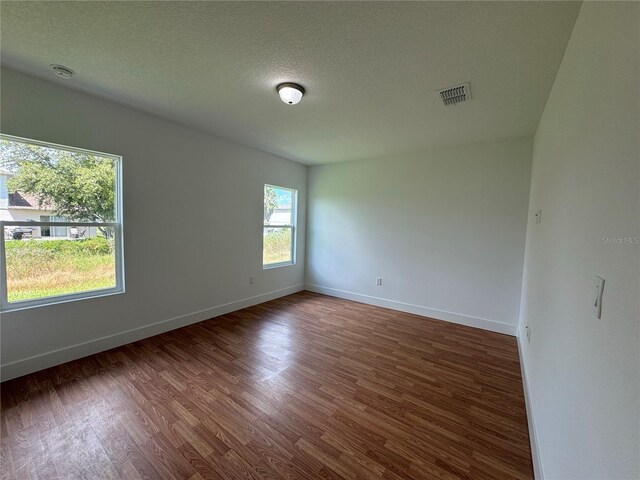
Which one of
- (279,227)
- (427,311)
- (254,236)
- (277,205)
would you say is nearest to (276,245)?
(279,227)

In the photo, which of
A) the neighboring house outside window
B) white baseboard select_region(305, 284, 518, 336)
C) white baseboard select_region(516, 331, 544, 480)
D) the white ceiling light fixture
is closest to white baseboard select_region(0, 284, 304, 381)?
the neighboring house outside window

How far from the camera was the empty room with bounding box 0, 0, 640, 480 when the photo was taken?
1075mm

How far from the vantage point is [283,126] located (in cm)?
312

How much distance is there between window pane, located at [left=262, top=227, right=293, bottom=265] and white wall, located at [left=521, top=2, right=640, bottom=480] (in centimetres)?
380

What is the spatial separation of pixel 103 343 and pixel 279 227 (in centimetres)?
292

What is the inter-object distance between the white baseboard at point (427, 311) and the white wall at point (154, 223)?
134 centimetres

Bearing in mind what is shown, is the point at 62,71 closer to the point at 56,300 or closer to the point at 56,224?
the point at 56,224

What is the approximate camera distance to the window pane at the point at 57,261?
222cm

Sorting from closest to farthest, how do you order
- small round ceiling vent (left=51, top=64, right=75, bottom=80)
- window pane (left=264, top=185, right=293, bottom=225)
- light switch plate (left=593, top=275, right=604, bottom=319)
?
light switch plate (left=593, top=275, right=604, bottom=319), small round ceiling vent (left=51, top=64, right=75, bottom=80), window pane (left=264, top=185, right=293, bottom=225)

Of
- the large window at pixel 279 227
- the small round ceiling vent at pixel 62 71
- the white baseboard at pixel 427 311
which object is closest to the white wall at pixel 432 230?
the white baseboard at pixel 427 311

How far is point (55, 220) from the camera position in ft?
7.87

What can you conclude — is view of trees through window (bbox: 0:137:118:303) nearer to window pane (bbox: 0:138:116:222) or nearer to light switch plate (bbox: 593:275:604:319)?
window pane (bbox: 0:138:116:222)

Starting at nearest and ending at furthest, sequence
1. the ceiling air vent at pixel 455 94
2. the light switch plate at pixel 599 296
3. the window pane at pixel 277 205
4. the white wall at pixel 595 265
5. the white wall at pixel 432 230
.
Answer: the white wall at pixel 595 265 → the light switch plate at pixel 599 296 → the ceiling air vent at pixel 455 94 → the white wall at pixel 432 230 → the window pane at pixel 277 205

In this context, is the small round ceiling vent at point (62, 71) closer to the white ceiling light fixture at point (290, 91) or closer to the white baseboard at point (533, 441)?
the white ceiling light fixture at point (290, 91)
